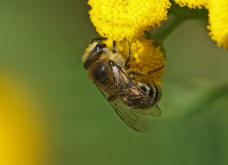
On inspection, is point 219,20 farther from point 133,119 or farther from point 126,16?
point 133,119

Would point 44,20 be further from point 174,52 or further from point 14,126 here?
point 174,52

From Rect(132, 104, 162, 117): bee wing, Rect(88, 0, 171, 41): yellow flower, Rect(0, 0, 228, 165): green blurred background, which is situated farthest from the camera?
Rect(0, 0, 228, 165): green blurred background

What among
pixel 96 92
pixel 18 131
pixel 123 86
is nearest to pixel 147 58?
pixel 123 86

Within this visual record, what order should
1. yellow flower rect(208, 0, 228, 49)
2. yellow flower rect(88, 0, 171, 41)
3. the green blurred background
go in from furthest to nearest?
the green blurred background, yellow flower rect(88, 0, 171, 41), yellow flower rect(208, 0, 228, 49)

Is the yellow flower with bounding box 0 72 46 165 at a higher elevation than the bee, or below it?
below

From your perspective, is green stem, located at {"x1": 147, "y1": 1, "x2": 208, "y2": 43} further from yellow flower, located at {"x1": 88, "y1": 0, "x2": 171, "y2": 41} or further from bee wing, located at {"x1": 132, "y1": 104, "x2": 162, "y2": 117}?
bee wing, located at {"x1": 132, "y1": 104, "x2": 162, "y2": 117}

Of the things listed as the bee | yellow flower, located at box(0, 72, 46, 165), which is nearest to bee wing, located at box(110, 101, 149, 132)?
the bee
